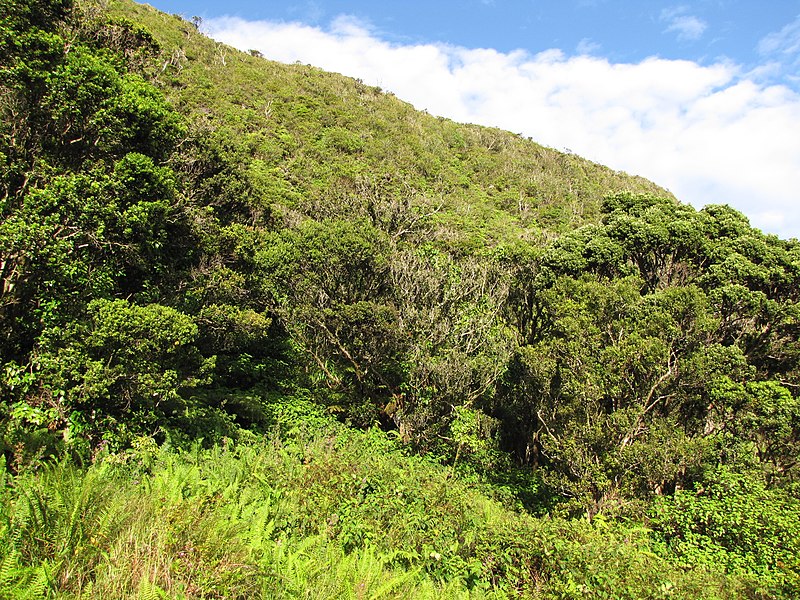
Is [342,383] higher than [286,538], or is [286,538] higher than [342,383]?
[342,383]

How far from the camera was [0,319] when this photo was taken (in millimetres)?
8203

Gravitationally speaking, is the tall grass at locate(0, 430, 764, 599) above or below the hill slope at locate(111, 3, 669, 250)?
below

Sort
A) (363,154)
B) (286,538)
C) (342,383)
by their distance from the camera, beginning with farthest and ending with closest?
(363,154) < (342,383) < (286,538)

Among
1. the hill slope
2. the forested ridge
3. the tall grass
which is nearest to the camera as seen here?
the tall grass

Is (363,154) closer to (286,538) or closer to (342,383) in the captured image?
(342,383)

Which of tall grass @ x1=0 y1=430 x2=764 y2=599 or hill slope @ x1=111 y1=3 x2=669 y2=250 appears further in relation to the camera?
hill slope @ x1=111 y1=3 x2=669 y2=250

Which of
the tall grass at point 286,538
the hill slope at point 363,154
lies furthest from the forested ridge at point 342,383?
the hill slope at point 363,154

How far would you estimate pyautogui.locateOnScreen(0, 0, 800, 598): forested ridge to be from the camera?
5875 mm

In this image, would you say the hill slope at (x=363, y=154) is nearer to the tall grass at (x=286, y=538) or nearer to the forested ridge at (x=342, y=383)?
the forested ridge at (x=342, y=383)

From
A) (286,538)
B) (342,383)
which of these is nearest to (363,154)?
(342,383)

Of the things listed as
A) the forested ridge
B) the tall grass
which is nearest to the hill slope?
the forested ridge

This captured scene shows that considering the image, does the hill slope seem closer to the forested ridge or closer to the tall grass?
the forested ridge

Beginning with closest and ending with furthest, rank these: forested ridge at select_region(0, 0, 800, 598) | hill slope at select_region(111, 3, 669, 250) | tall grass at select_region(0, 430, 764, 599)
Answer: tall grass at select_region(0, 430, 764, 599), forested ridge at select_region(0, 0, 800, 598), hill slope at select_region(111, 3, 669, 250)

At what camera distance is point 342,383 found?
55.6ft
